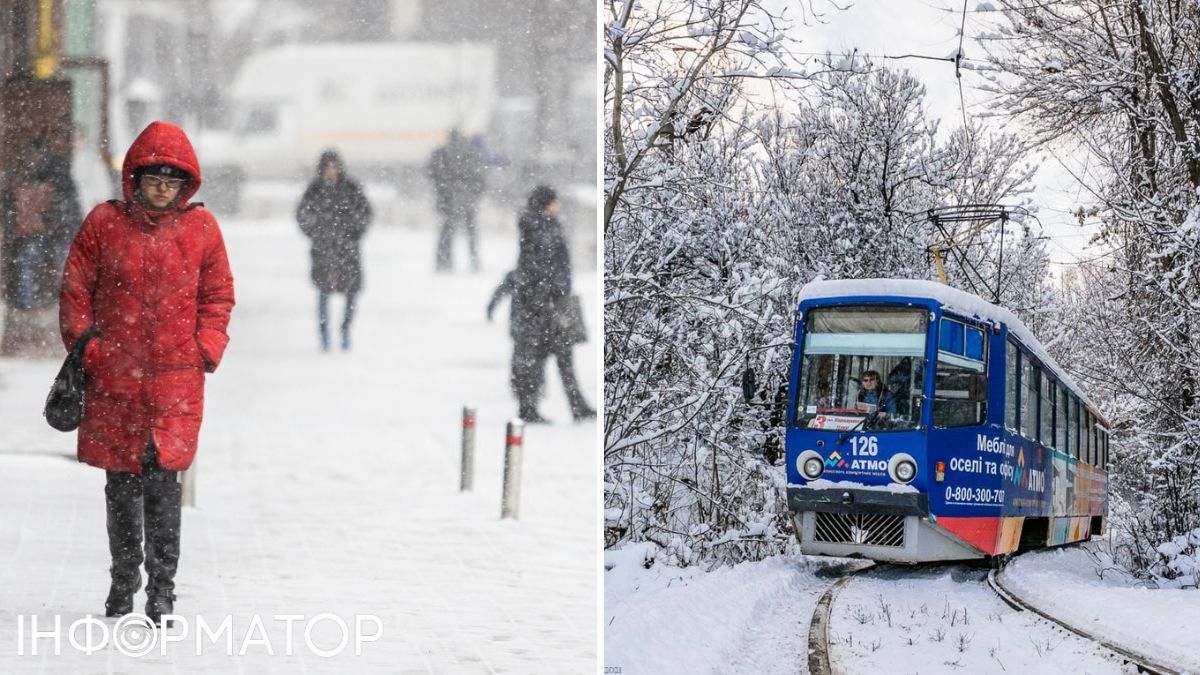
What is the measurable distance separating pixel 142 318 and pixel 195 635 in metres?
0.94

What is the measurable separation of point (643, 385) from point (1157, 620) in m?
2.92

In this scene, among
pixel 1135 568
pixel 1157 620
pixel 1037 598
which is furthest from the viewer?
pixel 1135 568

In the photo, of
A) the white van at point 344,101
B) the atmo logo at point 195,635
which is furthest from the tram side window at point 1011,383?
the atmo logo at point 195,635

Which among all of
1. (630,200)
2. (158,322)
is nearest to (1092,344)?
(630,200)

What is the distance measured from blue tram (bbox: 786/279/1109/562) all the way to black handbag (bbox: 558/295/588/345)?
298 cm

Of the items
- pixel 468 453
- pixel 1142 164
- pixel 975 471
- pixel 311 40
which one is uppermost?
pixel 1142 164

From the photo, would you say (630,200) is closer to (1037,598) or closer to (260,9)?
(1037,598)

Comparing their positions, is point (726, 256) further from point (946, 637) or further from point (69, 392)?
point (69, 392)

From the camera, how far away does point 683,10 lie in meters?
6.22

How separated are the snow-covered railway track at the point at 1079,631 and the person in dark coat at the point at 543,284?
229 cm

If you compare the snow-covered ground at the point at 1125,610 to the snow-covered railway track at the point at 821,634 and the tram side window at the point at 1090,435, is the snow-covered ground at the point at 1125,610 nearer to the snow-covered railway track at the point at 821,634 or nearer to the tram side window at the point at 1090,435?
the snow-covered railway track at the point at 821,634

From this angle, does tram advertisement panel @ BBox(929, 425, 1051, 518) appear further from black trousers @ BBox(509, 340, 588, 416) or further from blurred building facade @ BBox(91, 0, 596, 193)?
blurred building facade @ BBox(91, 0, 596, 193)

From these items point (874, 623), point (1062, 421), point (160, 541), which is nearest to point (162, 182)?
point (160, 541)

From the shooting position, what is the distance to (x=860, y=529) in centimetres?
720
